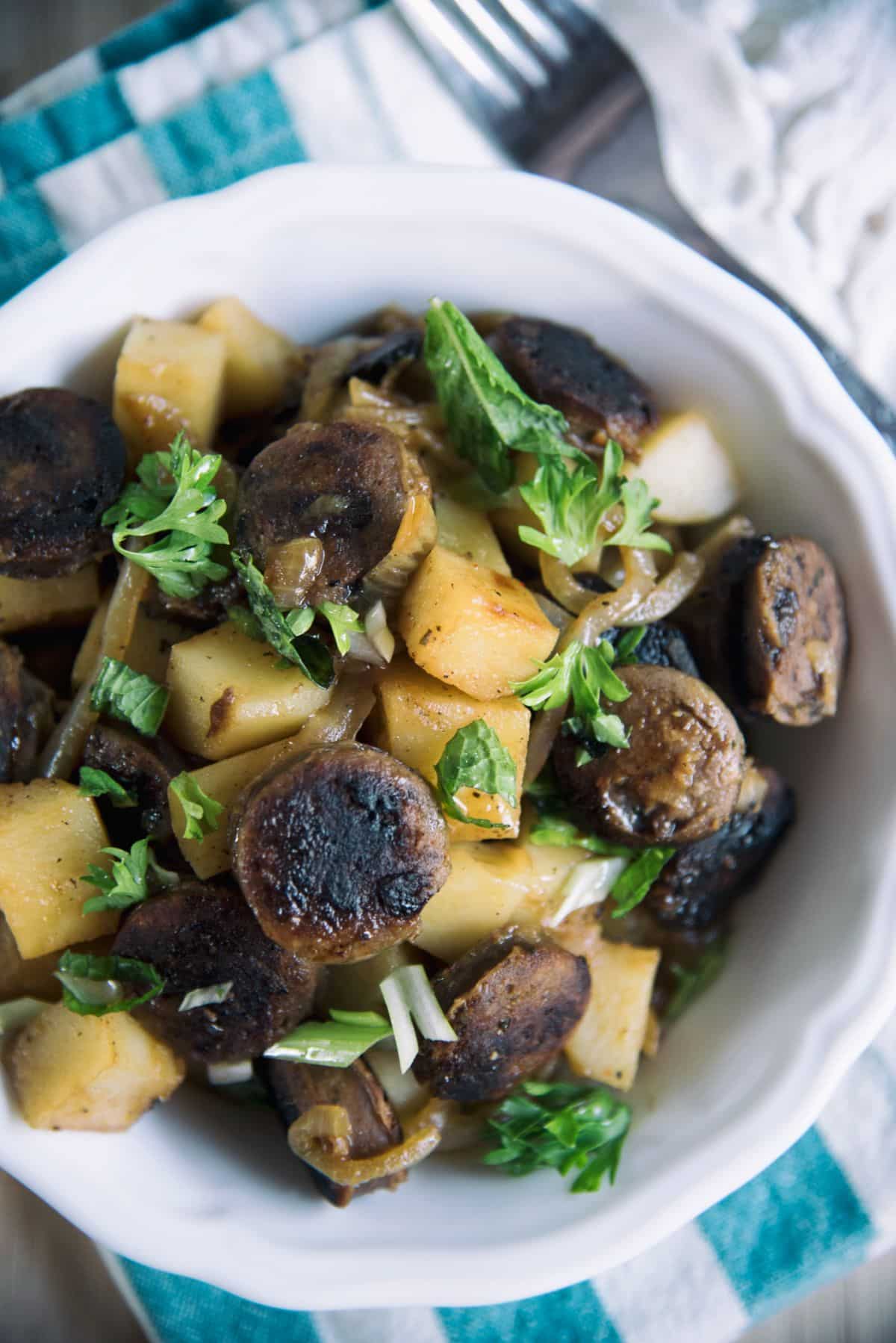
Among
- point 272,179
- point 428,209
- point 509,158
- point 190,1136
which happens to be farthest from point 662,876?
point 509,158

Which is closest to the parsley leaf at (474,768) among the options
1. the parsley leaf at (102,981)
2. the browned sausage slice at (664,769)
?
the browned sausage slice at (664,769)

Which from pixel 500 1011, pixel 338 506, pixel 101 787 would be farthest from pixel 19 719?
pixel 500 1011

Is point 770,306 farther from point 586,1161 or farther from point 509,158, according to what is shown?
point 586,1161

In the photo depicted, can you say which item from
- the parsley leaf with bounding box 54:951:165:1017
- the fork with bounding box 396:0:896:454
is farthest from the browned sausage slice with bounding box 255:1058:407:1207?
the fork with bounding box 396:0:896:454

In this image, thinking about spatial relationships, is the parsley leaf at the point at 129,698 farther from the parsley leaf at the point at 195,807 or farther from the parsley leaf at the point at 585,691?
the parsley leaf at the point at 585,691

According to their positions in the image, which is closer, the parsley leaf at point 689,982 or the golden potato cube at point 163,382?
the golden potato cube at point 163,382

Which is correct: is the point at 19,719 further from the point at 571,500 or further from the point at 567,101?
the point at 567,101
